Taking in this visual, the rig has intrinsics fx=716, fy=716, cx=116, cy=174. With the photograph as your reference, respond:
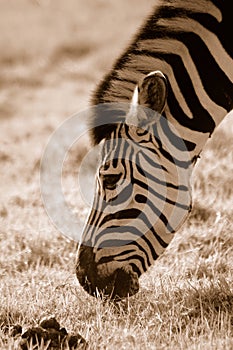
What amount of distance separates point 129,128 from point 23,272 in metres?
2.02

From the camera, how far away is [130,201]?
434 cm

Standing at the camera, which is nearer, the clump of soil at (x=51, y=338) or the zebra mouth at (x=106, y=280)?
the clump of soil at (x=51, y=338)

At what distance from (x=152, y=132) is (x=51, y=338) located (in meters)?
1.34

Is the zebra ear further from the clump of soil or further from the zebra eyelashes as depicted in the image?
the clump of soil

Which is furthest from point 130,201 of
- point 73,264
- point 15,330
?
point 73,264

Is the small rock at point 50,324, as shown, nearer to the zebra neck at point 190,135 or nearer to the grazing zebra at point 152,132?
the grazing zebra at point 152,132

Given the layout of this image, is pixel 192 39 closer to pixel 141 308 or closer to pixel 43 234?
pixel 141 308

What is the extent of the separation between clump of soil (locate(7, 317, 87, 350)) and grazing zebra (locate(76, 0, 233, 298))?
0.47 metres

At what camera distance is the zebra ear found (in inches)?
162

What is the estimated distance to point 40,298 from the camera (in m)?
4.84

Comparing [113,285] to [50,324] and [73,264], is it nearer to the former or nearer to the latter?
[50,324]

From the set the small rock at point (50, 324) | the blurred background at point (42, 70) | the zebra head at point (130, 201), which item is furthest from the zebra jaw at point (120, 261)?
the blurred background at point (42, 70)

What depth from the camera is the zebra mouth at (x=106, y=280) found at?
436cm

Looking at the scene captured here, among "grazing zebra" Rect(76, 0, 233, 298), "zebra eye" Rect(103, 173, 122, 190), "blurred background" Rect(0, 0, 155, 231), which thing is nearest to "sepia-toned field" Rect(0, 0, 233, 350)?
"blurred background" Rect(0, 0, 155, 231)
